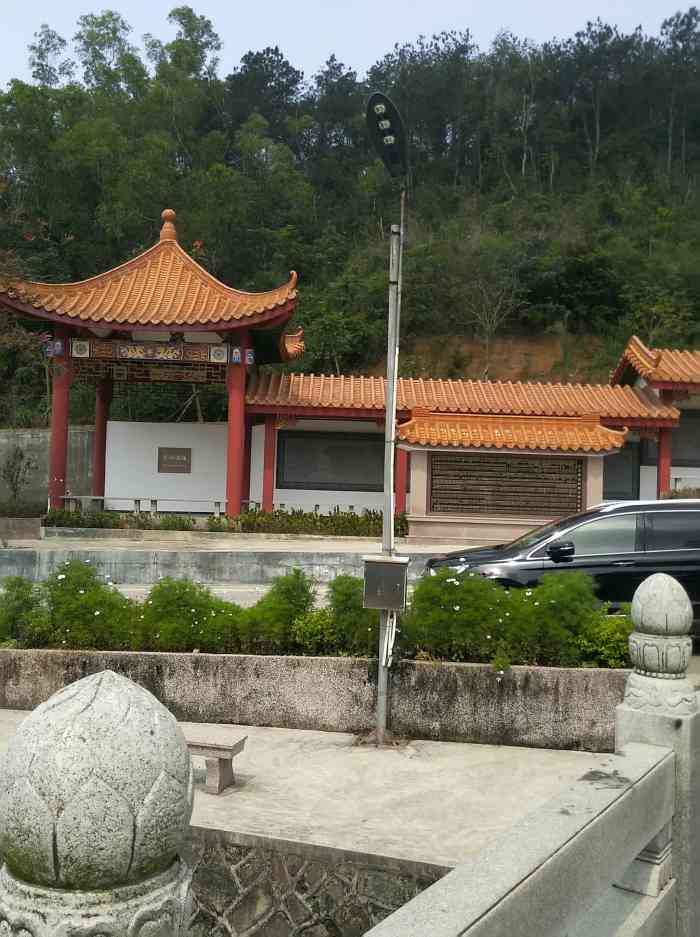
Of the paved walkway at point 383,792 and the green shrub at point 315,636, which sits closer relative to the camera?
the paved walkway at point 383,792

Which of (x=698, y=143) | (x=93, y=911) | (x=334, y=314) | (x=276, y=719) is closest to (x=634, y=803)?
(x=93, y=911)

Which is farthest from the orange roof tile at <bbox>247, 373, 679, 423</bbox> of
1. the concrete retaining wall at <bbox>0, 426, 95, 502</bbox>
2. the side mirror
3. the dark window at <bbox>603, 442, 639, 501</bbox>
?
the side mirror

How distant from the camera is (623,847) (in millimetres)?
3057

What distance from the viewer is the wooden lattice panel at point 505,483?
1764cm

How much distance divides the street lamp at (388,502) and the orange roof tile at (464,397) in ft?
41.7

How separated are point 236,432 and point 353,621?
1232 cm

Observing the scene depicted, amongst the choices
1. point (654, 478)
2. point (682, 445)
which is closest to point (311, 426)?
point (654, 478)

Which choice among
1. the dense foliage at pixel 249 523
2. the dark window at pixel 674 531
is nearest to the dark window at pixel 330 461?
the dense foliage at pixel 249 523

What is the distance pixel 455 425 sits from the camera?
18172mm

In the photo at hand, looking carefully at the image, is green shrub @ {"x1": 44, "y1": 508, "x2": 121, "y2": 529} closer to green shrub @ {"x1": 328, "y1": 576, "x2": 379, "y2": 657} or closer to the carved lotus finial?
green shrub @ {"x1": 328, "y1": 576, "x2": 379, "y2": 657}

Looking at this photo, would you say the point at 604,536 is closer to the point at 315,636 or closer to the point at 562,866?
the point at 315,636

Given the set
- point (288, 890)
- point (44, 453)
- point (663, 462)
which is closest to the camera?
point (288, 890)

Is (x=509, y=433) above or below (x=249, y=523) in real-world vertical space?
above

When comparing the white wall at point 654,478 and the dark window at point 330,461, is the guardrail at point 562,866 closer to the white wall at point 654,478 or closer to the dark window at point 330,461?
the dark window at point 330,461
